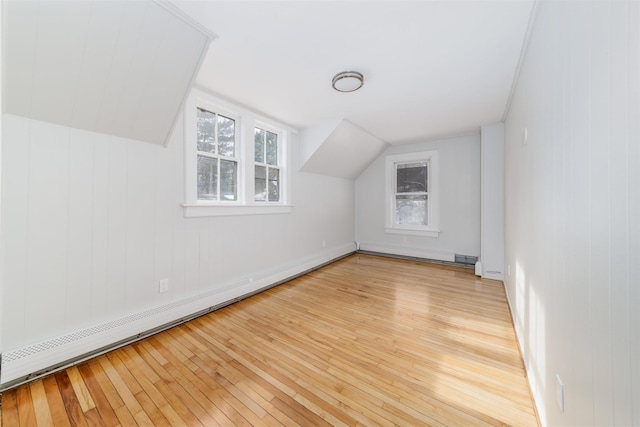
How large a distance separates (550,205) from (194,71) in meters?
2.51

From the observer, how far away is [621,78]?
791mm

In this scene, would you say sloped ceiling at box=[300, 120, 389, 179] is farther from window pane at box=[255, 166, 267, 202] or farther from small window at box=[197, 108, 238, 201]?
small window at box=[197, 108, 238, 201]

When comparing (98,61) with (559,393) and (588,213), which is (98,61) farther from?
(559,393)

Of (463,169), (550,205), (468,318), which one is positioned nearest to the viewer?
(550,205)

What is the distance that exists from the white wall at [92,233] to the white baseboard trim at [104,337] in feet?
0.19

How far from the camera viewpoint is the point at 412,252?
4984 millimetres

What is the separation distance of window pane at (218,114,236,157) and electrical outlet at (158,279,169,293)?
4.68ft

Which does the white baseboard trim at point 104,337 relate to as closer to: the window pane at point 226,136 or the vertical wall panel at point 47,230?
the vertical wall panel at point 47,230

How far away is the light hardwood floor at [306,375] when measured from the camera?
4.99 feet

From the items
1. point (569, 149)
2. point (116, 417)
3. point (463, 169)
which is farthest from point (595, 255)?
point (463, 169)

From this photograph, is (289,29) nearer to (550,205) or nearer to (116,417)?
(550,205)

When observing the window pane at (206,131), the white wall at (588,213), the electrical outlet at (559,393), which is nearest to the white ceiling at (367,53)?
the window pane at (206,131)

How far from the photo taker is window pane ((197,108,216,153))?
9.20 ft

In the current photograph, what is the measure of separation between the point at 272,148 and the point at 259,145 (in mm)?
273
